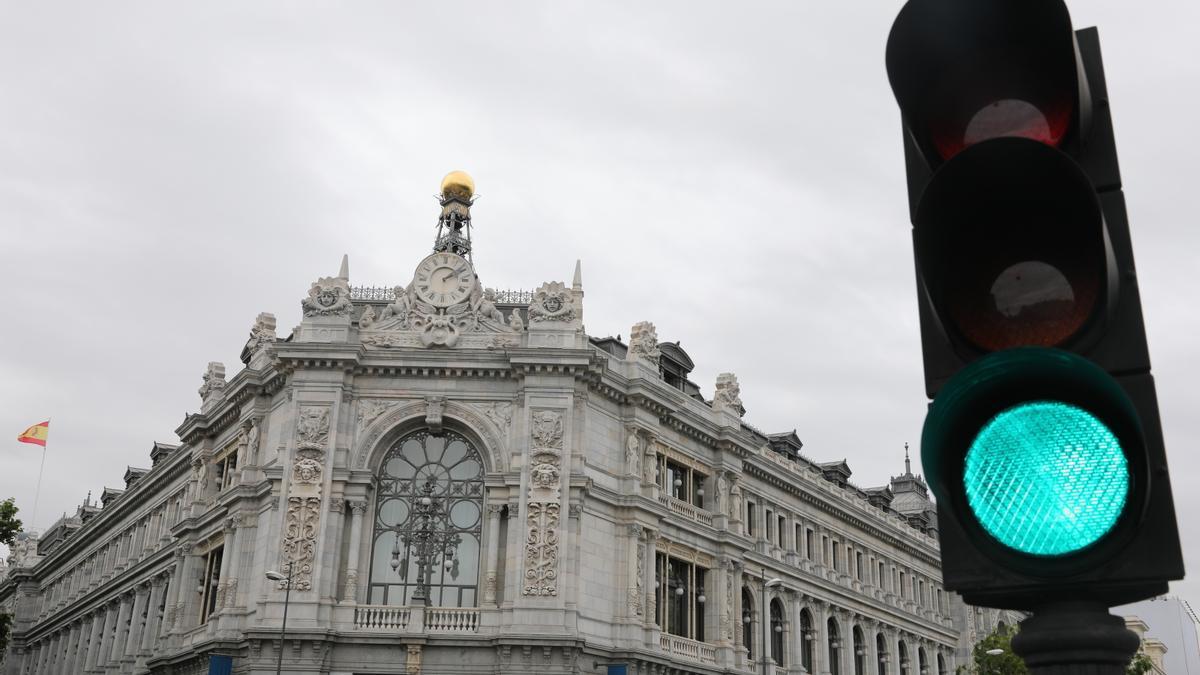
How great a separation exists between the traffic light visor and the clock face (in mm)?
37968

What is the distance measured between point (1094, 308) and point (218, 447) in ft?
163

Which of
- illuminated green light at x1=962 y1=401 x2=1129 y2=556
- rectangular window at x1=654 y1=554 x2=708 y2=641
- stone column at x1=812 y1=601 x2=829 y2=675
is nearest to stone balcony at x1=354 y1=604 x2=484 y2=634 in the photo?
rectangular window at x1=654 y1=554 x2=708 y2=641

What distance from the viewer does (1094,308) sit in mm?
3225

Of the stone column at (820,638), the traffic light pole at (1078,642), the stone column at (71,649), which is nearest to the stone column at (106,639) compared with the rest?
the stone column at (71,649)

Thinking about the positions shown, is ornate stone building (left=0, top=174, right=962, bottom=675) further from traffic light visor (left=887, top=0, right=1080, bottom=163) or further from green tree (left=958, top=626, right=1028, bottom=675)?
traffic light visor (left=887, top=0, right=1080, bottom=163)

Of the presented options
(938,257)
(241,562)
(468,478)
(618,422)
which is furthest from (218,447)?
(938,257)

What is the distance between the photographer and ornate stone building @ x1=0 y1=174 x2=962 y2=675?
36.8 meters

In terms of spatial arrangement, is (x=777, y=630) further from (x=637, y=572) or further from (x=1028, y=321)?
(x=1028, y=321)

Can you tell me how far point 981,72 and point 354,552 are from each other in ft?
120

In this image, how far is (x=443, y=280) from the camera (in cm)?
4112

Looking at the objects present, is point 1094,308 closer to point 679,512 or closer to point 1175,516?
point 1175,516

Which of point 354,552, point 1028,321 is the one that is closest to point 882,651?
point 354,552

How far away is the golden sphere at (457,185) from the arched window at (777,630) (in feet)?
77.8

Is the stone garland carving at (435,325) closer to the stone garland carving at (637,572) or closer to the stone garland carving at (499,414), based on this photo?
the stone garland carving at (499,414)
